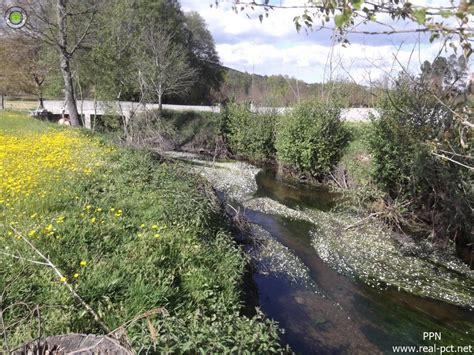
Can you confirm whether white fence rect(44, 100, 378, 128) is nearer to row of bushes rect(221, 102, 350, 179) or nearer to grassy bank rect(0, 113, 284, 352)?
row of bushes rect(221, 102, 350, 179)

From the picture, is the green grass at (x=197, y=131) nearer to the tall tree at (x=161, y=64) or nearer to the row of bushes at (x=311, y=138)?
the tall tree at (x=161, y=64)

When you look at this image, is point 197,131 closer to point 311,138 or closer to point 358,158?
point 311,138

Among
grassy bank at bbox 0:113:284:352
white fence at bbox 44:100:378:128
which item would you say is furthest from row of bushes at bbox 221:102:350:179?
grassy bank at bbox 0:113:284:352

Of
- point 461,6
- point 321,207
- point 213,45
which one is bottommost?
point 321,207

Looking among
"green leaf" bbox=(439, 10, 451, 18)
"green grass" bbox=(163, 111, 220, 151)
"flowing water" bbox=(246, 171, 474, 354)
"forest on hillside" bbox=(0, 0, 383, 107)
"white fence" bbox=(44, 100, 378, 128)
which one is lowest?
"flowing water" bbox=(246, 171, 474, 354)

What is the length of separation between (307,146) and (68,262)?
13.7m

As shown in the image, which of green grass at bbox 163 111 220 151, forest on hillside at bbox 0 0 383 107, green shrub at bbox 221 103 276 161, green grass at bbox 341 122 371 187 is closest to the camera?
green grass at bbox 341 122 371 187

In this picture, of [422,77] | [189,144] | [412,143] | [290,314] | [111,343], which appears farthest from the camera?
[189,144]

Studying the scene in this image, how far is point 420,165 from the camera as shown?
9508 millimetres

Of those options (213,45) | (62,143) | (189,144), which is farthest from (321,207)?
(213,45)

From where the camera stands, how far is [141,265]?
431 centimetres

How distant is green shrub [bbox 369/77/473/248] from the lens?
353 inches

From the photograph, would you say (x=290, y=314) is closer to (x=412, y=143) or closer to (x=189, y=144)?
(x=412, y=143)

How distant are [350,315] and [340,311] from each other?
0.56 ft
